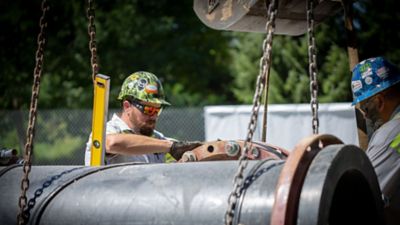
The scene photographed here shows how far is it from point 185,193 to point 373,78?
60.6 inches

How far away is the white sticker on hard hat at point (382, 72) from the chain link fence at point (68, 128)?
9808mm

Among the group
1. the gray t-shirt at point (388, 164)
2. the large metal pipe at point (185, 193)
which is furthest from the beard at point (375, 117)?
the large metal pipe at point (185, 193)

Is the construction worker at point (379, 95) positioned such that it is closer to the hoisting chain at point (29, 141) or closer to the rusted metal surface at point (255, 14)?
the rusted metal surface at point (255, 14)

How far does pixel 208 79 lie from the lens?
23.0 metres

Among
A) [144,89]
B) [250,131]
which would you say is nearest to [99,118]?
[144,89]

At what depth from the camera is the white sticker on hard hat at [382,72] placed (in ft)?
12.7

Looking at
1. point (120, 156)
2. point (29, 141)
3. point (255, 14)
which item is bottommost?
point (120, 156)

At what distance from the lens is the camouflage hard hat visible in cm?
508

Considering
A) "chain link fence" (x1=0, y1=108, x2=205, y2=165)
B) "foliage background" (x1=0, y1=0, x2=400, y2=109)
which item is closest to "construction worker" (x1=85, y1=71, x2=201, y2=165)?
"chain link fence" (x1=0, y1=108, x2=205, y2=165)

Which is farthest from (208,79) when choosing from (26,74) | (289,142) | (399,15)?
(289,142)

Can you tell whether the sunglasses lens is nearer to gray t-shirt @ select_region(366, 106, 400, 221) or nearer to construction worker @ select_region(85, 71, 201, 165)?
construction worker @ select_region(85, 71, 201, 165)

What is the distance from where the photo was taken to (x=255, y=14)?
4434 mm

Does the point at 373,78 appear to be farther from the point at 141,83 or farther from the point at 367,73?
the point at 141,83

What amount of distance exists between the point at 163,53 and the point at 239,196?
1807cm
